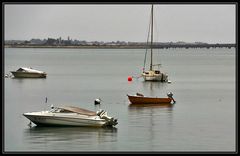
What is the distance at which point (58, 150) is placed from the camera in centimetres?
3123

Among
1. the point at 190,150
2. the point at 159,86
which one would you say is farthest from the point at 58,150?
the point at 159,86

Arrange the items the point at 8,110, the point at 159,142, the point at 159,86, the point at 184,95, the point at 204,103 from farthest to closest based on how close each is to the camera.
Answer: the point at 159,86 → the point at 184,95 → the point at 204,103 → the point at 8,110 → the point at 159,142

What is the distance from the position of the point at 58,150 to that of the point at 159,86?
130ft

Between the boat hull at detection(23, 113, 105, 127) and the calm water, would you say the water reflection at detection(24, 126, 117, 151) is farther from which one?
the boat hull at detection(23, 113, 105, 127)

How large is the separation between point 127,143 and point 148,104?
1610cm

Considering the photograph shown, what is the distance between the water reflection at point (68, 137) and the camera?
32.3m

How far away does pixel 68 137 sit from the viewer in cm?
3456

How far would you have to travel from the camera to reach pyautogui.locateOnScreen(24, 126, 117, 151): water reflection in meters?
32.3

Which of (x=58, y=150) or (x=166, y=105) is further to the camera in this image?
(x=166, y=105)

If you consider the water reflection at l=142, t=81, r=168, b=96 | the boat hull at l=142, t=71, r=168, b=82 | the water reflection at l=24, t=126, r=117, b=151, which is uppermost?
the boat hull at l=142, t=71, r=168, b=82

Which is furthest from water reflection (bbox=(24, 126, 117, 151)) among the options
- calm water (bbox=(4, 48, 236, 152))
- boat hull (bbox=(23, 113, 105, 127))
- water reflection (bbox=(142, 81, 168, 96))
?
water reflection (bbox=(142, 81, 168, 96))

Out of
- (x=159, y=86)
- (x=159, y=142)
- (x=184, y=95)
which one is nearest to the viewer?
(x=159, y=142)

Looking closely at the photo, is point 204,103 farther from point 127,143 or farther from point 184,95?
point 127,143

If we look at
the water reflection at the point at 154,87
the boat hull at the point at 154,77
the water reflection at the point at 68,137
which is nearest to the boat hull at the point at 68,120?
the water reflection at the point at 68,137
